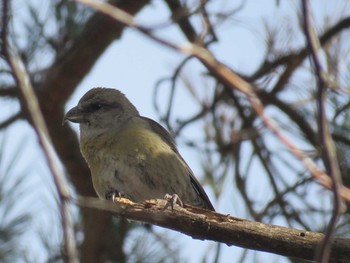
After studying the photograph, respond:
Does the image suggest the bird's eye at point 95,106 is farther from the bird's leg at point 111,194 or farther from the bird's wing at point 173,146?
the bird's leg at point 111,194

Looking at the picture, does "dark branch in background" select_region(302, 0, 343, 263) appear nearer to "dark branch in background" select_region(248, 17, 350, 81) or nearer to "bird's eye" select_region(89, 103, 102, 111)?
"dark branch in background" select_region(248, 17, 350, 81)

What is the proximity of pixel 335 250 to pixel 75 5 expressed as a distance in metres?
3.24

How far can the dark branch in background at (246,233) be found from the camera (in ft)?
11.1

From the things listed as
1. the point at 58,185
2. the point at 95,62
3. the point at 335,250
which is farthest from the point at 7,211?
the point at 58,185

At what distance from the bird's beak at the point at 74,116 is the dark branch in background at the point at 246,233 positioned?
6.11 ft

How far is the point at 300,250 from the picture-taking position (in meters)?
3.38

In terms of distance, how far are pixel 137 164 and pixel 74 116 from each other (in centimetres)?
86

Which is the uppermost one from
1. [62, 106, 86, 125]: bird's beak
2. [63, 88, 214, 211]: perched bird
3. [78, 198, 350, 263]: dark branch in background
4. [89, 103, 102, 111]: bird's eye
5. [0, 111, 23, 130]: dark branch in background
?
[89, 103, 102, 111]: bird's eye

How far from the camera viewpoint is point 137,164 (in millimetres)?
4785

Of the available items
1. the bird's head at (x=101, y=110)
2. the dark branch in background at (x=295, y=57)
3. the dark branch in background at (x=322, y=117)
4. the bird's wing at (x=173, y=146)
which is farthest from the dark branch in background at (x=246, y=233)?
the bird's head at (x=101, y=110)

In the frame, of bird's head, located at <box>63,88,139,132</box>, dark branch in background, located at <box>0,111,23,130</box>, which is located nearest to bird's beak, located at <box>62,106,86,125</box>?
bird's head, located at <box>63,88,139,132</box>

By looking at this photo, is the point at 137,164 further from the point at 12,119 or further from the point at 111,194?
the point at 12,119

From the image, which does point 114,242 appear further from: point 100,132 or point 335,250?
point 335,250

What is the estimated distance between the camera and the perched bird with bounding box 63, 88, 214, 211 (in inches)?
188
